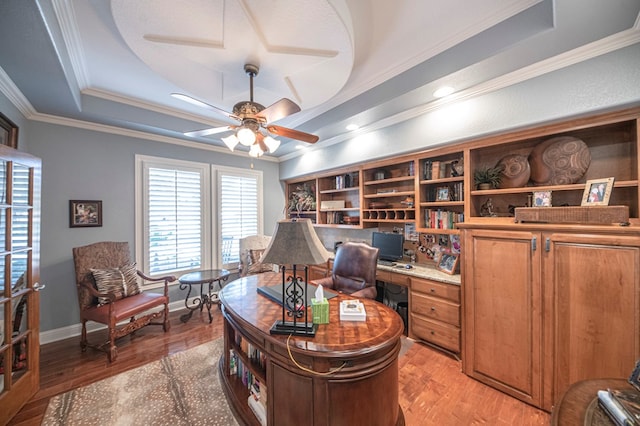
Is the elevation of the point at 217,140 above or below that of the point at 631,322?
above

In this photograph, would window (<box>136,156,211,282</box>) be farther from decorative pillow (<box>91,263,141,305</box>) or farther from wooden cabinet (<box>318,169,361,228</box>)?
wooden cabinet (<box>318,169,361,228</box>)

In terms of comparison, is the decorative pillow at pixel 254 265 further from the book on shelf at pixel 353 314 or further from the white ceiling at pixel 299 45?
the book on shelf at pixel 353 314

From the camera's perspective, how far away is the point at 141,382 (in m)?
2.15

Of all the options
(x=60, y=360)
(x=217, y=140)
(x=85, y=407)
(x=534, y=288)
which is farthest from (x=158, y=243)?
(x=534, y=288)

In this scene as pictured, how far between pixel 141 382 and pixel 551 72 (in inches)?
176

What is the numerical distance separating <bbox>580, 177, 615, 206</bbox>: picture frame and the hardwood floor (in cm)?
163

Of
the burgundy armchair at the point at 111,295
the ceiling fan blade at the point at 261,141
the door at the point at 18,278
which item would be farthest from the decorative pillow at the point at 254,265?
the door at the point at 18,278

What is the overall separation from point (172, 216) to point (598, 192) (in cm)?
480

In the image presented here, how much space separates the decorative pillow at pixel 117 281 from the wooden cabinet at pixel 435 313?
3.46m

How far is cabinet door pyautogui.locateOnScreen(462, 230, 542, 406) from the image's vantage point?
73.2 inches

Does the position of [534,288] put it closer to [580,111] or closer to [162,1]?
[580,111]

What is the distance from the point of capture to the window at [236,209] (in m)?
4.27

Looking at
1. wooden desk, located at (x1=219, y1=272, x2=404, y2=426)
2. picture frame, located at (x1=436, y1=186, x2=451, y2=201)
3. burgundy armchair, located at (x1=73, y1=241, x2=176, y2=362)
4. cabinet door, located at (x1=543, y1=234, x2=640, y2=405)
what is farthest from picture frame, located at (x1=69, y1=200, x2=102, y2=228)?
cabinet door, located at (x1=543, y1=234, x2=640, y2=405)

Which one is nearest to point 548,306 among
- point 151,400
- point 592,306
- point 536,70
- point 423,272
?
point 592,306
